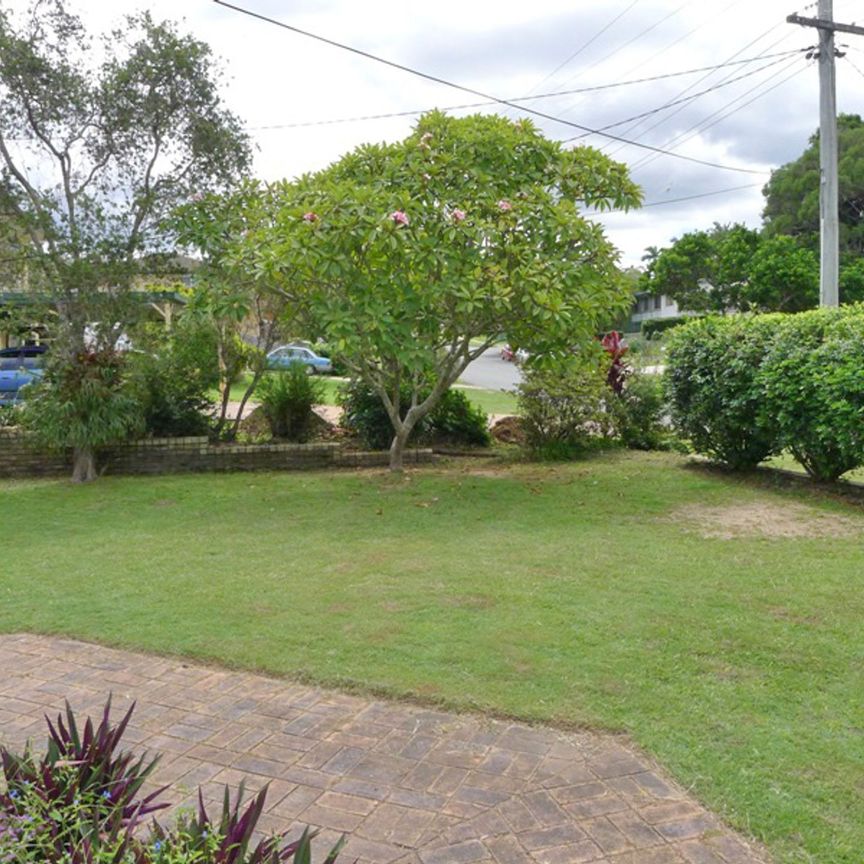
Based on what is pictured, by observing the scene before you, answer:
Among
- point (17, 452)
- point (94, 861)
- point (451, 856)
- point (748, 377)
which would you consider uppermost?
point (748, 377)

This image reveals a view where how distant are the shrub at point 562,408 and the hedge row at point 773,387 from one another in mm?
1087

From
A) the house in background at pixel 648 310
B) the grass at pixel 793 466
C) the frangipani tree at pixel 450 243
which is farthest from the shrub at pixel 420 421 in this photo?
the house in background at pixel 648 310

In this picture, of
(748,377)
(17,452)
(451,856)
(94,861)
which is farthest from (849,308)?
(17,452)

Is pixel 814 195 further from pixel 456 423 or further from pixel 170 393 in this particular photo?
pixel 170 393

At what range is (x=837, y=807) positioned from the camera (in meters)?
2.44

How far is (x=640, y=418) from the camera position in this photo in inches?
404

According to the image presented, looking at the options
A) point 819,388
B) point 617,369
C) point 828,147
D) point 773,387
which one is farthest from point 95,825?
point 828,147

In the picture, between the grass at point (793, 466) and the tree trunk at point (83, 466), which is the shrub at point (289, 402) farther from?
A: the grass at point (793, 466)

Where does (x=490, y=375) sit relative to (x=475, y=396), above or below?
above

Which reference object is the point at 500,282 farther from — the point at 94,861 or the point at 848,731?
the point at 94,861

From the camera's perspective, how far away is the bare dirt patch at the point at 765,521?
6.00 meters

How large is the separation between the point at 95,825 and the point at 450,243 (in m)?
6.03

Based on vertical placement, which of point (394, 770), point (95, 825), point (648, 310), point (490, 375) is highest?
point (648, 310)

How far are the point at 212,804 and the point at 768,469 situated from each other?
7.31 metres
